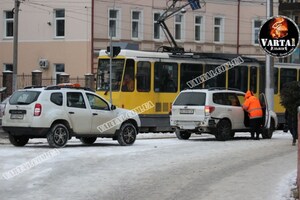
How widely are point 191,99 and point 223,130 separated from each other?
151 centimetres

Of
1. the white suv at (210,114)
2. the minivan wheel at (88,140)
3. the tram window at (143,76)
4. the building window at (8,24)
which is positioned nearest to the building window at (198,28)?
the building window at (8,24)

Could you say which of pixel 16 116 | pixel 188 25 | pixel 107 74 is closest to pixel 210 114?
pixel 107 74

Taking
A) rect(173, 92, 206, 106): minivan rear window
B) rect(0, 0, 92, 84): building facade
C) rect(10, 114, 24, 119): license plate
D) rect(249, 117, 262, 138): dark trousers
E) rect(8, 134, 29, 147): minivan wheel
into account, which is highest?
rect(0, 0, 92, 84): building facade

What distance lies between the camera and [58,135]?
1845cm

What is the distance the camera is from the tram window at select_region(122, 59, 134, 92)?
26172mm

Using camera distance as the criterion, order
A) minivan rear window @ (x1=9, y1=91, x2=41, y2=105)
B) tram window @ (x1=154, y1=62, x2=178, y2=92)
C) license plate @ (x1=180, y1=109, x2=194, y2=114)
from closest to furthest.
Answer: minivan rear window @ (x1=9, y1=91, x2=41, y2=105) < license plate @ (x1=180, y1=109, x2=194, y2=114) < tram window @ (x1=154, y1=62, x2=178, y2=92)

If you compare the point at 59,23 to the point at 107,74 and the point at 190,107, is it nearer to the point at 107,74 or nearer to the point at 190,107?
the point at 107,74

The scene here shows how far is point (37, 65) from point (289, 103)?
2859cm

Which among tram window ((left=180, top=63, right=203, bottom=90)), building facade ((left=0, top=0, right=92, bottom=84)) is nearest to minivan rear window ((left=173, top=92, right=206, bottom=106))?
tram window ((left=180, top=63, right=203, bottom=90))

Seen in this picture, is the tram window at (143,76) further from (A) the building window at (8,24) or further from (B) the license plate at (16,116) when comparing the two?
(A) the building window at (8,24)

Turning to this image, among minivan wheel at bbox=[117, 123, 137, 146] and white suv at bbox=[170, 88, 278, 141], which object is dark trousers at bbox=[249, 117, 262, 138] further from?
minivan wheel at bbox=[117, 123, 137, 146]

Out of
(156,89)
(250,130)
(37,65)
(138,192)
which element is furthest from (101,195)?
(37,65)

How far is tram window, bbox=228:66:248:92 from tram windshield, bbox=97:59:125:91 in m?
6.01

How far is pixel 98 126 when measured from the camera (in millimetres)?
19531
